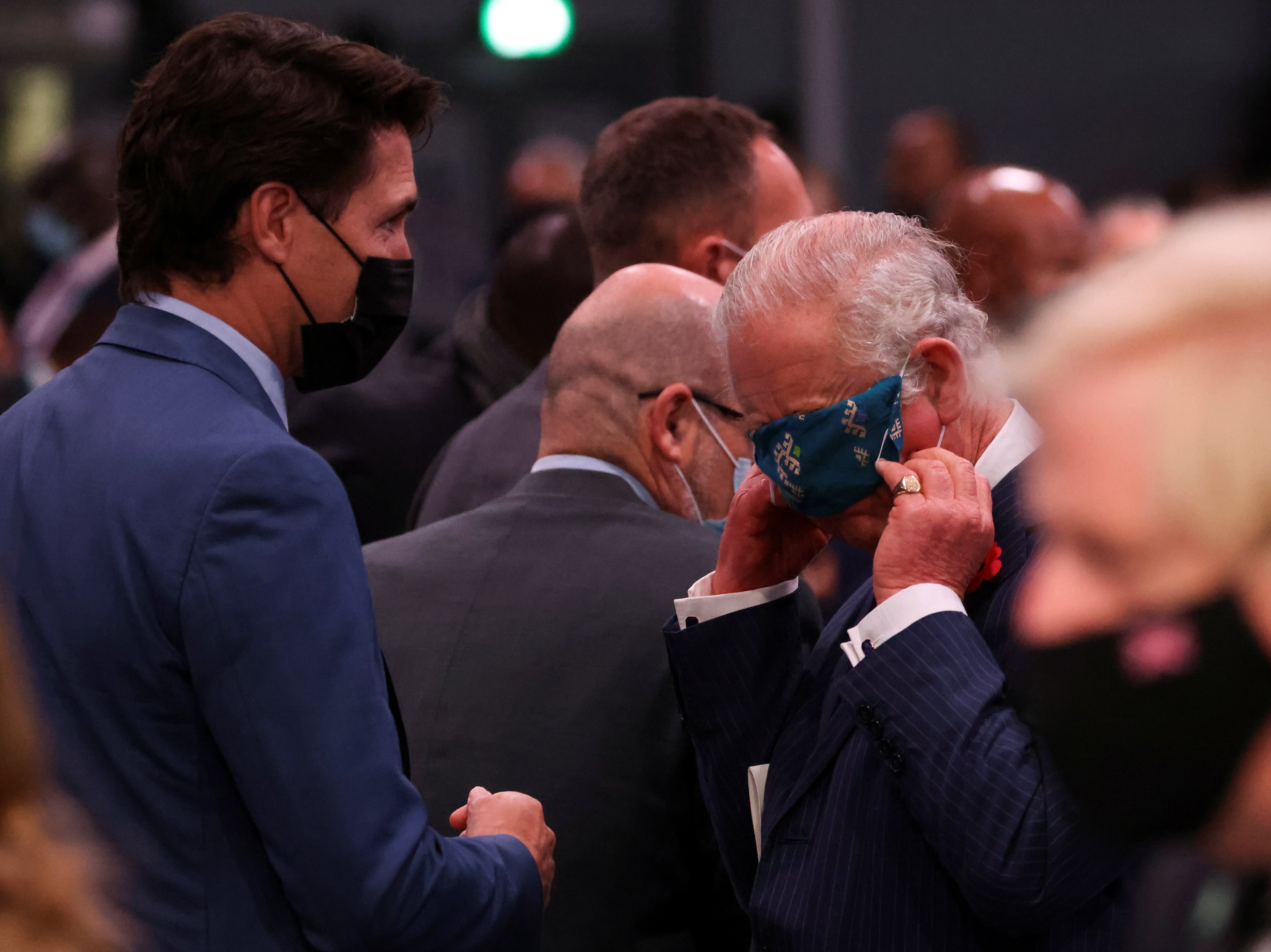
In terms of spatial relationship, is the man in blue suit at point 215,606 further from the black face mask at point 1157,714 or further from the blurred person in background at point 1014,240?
the blurred person in background at point 1014,240

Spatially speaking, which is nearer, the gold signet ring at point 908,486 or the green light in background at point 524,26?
the gold signet ring at point 908,486

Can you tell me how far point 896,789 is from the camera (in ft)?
5.58

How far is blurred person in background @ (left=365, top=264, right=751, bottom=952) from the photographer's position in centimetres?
220

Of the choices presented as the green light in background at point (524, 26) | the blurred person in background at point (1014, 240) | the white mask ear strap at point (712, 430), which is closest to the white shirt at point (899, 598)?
the white mask ear strap at point (712, 430)

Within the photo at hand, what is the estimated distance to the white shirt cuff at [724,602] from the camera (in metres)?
2.06

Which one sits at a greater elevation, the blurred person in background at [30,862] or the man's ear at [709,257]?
the blurred person in background at [30,862]

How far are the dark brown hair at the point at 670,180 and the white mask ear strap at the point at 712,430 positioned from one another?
0.79m

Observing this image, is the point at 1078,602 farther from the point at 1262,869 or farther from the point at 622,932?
the point at 622,932

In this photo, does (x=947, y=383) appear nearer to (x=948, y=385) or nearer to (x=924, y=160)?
(x=948, y=385)

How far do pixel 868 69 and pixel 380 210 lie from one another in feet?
29.0

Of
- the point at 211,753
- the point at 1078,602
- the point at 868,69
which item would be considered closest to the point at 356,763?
the point at 211,753

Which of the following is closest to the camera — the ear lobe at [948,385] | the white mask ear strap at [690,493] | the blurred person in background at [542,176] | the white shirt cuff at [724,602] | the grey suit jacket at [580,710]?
the ear lobe at [948,385]

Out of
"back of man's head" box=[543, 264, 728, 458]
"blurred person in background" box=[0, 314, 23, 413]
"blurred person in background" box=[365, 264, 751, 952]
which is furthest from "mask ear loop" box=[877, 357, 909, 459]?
"blurred person in background" box=[0, 314, 23, 413]

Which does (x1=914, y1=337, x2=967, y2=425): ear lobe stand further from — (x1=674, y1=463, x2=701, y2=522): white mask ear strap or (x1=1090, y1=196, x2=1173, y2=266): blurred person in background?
(x1=1090, y1=196, x2=1173, y2=266): blurred person in background
